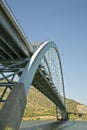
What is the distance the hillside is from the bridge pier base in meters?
87.2

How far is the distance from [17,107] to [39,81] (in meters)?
24.1

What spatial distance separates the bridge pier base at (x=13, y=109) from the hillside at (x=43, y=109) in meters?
87.2

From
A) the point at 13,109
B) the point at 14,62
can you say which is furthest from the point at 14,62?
the point at 13,109

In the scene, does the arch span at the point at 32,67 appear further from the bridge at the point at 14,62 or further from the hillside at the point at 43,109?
the hillside at the point at 43,109

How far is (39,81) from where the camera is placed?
161 ft

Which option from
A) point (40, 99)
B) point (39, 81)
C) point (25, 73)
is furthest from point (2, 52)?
point (40, 99)

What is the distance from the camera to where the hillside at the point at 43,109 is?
385ft

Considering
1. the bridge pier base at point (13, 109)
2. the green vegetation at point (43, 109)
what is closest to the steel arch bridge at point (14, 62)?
the bridge pier base at point (13, 109)

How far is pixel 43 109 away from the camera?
14300 centimetres

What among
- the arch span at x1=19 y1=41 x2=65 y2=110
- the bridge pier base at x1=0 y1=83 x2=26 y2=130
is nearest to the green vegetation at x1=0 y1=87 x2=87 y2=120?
the arch span at x1=19 y1=41 x2=65 y2=110

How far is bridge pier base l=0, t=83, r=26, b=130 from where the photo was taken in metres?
22.9

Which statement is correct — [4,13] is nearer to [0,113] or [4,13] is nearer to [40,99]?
[0,113]

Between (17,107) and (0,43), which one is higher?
(0,43)

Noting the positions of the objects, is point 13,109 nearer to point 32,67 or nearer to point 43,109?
point 32,67
